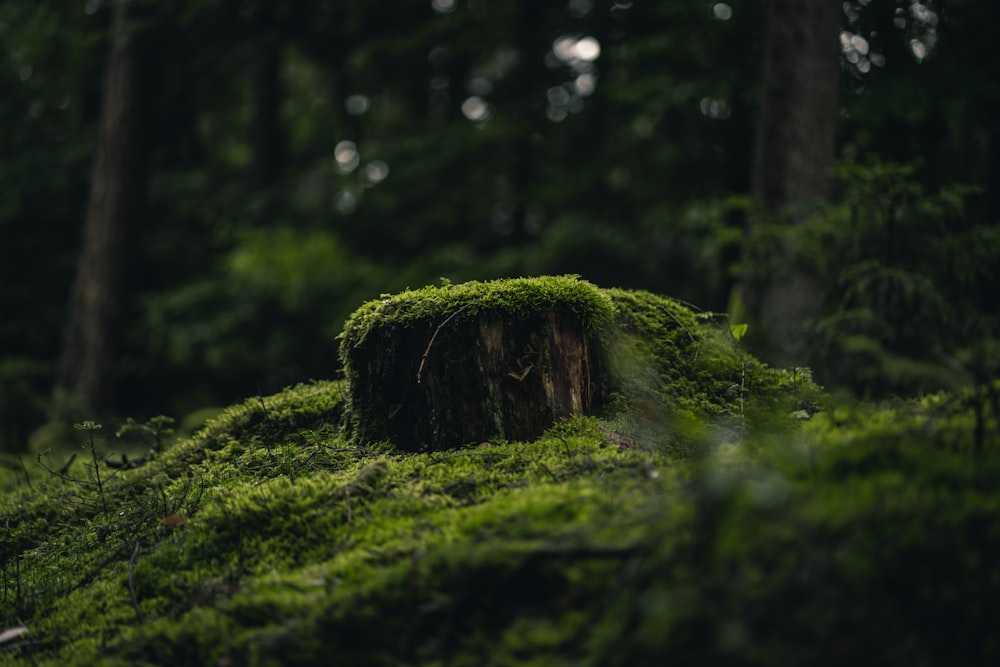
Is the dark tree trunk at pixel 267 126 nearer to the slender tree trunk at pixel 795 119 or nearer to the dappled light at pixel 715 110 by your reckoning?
the dappled light at pixel 715 110

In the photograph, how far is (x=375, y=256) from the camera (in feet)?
46.2

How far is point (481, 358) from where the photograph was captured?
152 inches

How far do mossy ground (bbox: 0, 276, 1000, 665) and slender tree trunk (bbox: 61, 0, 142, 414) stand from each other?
9364 mm

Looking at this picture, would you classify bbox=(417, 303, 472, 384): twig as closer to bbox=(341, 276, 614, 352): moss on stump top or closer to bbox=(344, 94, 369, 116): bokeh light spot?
bbox=(341, 276, 614, 352): moss on stump top

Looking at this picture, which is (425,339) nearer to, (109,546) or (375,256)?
(109,546)

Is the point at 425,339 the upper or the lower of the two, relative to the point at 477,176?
lower

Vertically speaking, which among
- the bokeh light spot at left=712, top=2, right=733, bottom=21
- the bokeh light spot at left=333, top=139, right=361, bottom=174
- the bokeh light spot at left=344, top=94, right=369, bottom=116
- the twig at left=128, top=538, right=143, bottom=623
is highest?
the bokeh light spot at left=344, top=94, right=369, bottom=116

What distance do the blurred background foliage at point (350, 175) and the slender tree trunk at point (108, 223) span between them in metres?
0.29

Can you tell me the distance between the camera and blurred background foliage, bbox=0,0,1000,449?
11664 millimetres

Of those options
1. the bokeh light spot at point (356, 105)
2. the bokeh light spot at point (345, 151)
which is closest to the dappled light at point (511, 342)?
the bokeh light spot at point (356, 105)

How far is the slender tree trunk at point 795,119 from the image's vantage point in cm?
751

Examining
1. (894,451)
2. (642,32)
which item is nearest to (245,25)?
(642,32)

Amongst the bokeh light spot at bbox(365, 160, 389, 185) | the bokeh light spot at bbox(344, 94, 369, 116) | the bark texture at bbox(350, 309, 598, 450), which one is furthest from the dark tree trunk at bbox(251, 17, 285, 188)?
the bark texture at bbox(350, 309, 598, 450)

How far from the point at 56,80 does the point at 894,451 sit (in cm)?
1573
